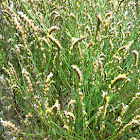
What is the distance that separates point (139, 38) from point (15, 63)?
1554mm

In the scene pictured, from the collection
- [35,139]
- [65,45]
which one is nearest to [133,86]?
[65,45]

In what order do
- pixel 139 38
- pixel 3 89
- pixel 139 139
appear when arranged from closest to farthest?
→ pixel 139 139 → pixel 3 89 → pixel 139 38

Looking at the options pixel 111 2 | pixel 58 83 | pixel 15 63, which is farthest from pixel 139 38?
pixel 15 63

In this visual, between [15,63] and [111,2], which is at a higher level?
[111,2]

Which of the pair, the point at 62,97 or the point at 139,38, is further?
the point at 139,38

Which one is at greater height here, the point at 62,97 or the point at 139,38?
the point at 139,38

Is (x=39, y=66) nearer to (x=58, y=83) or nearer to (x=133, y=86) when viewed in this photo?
(x=58, y=83)

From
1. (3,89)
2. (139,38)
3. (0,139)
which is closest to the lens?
(0,139)

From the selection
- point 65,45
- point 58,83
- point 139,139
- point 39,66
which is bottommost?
point 139,139

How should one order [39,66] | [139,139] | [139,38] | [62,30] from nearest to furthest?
[139,139] < [39,66] < [62,30] < [139,38]

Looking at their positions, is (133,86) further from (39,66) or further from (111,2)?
(111,2)

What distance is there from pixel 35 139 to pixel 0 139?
33 cm

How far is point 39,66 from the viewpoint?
5.04 feet

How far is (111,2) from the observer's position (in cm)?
195
